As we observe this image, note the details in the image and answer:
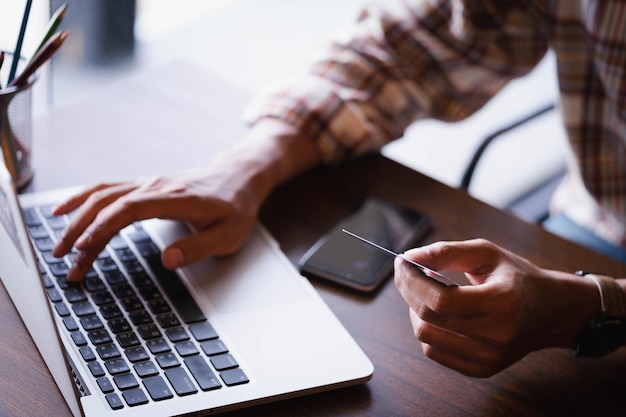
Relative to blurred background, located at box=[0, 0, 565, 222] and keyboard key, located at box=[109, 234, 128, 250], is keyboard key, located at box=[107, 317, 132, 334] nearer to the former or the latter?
keyboard key, located at box=[109, 234, 128, 250]

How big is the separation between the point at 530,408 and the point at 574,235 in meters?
0.59

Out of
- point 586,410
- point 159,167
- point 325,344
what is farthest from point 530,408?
point 159,167

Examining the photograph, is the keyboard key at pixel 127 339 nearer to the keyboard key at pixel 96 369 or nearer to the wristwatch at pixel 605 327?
the keyboard key at pixel 96 369

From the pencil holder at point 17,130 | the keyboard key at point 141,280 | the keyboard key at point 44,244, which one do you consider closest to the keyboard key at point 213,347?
the keyboard key at point 141,280

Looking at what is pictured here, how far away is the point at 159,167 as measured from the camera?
1.00 m

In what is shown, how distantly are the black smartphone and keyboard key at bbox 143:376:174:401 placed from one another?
228mm

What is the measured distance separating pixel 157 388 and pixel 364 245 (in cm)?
31

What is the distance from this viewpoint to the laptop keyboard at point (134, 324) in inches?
27.3

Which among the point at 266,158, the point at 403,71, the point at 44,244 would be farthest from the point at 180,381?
the point at 403,71

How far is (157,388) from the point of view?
0.69m

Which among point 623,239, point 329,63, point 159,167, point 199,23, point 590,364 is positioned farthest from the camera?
point 199,23

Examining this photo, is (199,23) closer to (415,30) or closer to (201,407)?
(415,30)

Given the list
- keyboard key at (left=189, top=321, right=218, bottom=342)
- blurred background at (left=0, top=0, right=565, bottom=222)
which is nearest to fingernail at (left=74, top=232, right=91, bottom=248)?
keyboard key at (left=189, top=321, right=218, bottom=342)

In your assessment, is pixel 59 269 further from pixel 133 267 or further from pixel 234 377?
pixel 234 377
